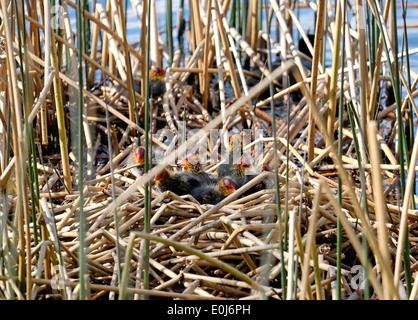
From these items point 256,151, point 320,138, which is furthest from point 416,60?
point 256,151

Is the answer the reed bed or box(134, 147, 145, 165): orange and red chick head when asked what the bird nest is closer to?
the reed bed

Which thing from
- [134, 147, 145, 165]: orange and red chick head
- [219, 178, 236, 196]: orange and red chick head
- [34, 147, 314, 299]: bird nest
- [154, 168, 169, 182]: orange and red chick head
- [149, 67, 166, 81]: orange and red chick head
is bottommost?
[34, 147, 314, 299]: bird nest

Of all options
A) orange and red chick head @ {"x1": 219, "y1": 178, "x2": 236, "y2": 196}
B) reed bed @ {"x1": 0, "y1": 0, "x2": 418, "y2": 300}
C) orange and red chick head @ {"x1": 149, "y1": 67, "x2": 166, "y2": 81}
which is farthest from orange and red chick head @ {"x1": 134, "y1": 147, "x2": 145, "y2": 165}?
orange and red chick head @ {"x1": 149, "y1": 67, "x2": 166, "y2": 81}

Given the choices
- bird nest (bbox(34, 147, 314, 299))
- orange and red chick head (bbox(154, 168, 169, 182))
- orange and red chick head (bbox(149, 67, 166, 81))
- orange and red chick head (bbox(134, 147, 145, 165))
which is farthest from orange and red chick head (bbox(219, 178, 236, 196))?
orange and red chick head (bbox(149, 67, 166, 81))

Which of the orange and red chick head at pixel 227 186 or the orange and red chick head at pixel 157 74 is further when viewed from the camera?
the orange and red chick head at pixel 157 74

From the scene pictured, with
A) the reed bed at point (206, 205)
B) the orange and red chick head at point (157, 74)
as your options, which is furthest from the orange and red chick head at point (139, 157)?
the orange and red chick head at point (157, 74)

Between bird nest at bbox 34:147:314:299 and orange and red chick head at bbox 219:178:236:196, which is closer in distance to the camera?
bird nest at bbox 34:147:314:299

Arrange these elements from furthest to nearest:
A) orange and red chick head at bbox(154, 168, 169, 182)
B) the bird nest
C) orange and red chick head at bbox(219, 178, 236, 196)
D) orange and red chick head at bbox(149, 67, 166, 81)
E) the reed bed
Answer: orange and red chick head at bbox(149, 67, 166, 81) < orange and red chick head at bbox(154, 168, 169, 182) < orange and red chick head at bbox(219, 178, 236, 196) < the bird nest < the reed bed

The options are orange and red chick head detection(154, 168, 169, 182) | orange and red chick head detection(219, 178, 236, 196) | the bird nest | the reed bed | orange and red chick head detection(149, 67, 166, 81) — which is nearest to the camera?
the reed bed

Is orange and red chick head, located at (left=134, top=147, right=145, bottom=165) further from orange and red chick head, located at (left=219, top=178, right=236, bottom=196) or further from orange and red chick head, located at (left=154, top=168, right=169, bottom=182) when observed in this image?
orange and red chick head, located at (left=219, top=178, right=236, bottom=196)

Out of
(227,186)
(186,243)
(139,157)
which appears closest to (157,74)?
(139,157)

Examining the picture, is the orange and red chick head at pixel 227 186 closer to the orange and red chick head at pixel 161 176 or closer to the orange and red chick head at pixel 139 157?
the orange and red chick head at pixel 161 176

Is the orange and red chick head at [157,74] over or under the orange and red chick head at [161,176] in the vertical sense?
over

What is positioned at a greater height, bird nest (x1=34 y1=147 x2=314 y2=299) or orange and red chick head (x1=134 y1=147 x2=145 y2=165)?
orange and red chick head (x1=134 y1=147 x2=145 y2=165)
